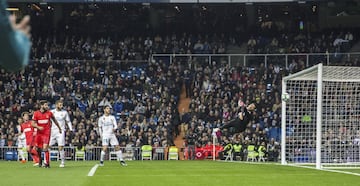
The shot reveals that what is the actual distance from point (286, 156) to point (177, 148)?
7433mm

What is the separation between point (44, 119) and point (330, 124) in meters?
10.8

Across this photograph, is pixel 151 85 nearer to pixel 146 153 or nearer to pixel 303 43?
pixel 146 153

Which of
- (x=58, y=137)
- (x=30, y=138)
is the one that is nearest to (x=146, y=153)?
(x=30, y=138)

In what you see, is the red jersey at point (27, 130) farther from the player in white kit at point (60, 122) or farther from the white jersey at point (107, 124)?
the white jersey at point (107, 124)

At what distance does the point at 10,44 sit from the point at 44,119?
62.8 feet

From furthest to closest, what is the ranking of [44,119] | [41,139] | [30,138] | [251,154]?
1. [251,154]
2. [30,138]
3. [41,139]
4. [44,119]

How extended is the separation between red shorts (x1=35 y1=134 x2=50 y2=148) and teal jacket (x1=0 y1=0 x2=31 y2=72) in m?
19.1

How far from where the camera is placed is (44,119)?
73.1ft

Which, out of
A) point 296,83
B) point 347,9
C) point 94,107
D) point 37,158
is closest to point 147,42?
point 94,107

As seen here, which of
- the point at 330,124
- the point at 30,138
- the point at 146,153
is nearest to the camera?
the point at 30,138

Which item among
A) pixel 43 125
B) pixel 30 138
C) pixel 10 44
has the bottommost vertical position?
pixel 30 138

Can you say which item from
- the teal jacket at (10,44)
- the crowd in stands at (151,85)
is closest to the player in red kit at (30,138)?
the crowd in stands at (151,85)

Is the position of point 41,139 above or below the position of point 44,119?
below

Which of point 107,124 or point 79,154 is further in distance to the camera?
point 79,154
